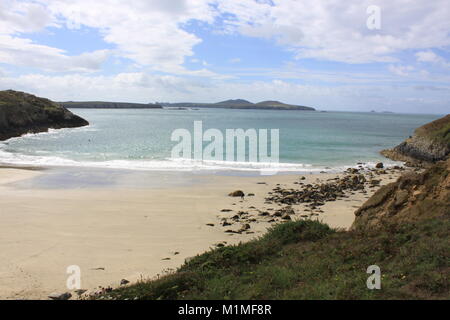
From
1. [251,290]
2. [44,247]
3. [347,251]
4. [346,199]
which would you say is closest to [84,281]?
[44,247]

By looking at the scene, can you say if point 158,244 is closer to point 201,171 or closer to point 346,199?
point 346,199

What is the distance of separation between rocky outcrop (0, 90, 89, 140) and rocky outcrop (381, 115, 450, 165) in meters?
56.5

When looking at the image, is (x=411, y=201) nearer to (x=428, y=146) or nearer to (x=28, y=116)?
(x=428, y=146)

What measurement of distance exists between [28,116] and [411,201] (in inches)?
2902

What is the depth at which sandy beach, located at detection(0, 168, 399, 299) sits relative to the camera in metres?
10.2

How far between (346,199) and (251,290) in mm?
15466

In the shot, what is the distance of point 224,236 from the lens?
13922mm

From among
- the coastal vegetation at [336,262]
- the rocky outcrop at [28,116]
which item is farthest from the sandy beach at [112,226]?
the rocky outcrop at [28,116]

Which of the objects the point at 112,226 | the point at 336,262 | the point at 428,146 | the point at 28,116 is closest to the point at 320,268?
the point at 336,262

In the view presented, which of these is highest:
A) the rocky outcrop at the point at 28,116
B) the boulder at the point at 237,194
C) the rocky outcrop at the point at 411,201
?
the rocky outcrop at the point at 28,116

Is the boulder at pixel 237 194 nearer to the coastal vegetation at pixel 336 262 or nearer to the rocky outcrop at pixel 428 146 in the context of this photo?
the coastal vegetation at pixel 336 262

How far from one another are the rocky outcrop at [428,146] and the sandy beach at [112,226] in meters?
18.6

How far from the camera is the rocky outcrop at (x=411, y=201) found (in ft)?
34.8

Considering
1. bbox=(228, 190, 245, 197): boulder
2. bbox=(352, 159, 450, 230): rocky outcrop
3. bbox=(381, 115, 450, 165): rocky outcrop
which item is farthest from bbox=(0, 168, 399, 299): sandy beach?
bbox=(381, 115, 450, 165): rocky outcrop
